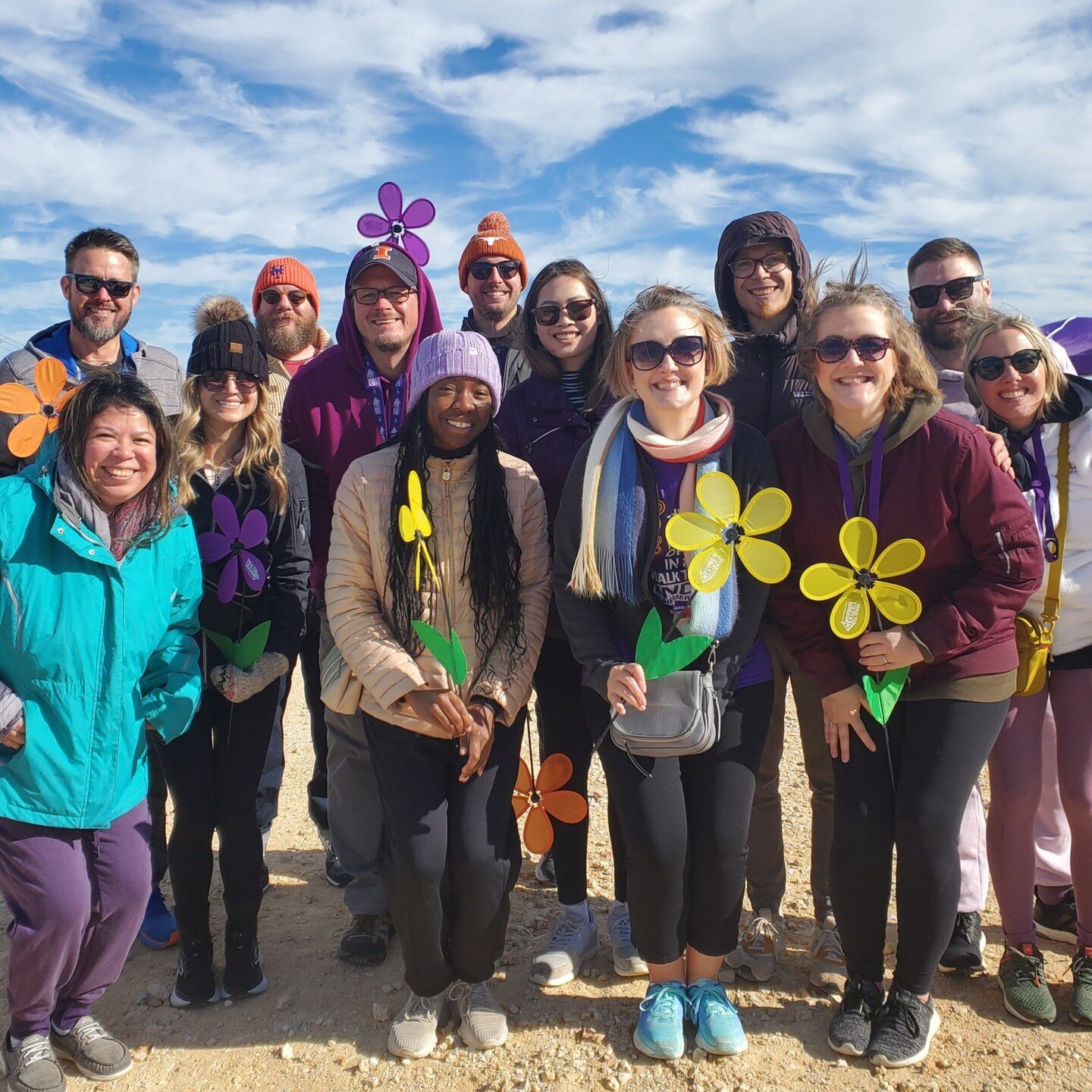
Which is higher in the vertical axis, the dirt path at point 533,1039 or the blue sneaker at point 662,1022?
the blue sneaker at point 662,1022

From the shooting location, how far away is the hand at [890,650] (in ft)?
9.70

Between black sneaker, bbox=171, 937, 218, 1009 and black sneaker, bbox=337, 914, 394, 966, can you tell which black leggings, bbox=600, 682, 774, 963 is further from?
black sneaker, bbox=171, 937, 218, 1009

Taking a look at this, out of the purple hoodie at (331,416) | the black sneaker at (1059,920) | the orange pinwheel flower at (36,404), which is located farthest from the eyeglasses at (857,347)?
the orange pinwheel flower at (36,404)

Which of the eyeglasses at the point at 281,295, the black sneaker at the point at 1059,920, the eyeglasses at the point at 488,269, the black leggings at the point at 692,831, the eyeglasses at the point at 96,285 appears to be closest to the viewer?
the black leggings at the point at 692,831

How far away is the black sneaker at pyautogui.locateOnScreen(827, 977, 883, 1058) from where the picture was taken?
3.09 metres

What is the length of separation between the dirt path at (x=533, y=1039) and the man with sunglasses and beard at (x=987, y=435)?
158mm

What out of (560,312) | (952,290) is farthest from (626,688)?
(952,290)

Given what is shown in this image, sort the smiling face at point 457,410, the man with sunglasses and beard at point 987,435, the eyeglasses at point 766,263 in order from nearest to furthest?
the smiling face at point 457,410 → the man with sunglasses and beard at point 987,435 → the eyeglasses at point 766,263

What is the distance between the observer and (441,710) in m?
3.08

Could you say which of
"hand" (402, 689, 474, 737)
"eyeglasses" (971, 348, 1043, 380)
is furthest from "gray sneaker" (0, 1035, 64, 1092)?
"eyeglasses" (971, 348, 1043, 380)

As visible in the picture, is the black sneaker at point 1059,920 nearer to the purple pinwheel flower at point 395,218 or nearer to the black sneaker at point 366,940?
the black sneaker at point 366,940

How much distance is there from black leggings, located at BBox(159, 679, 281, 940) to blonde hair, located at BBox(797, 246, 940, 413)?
2.34 m

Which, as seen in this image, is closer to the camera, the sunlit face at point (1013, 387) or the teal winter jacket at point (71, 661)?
the teal winter jacket at point (71, 661)

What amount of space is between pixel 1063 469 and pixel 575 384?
187 cm
